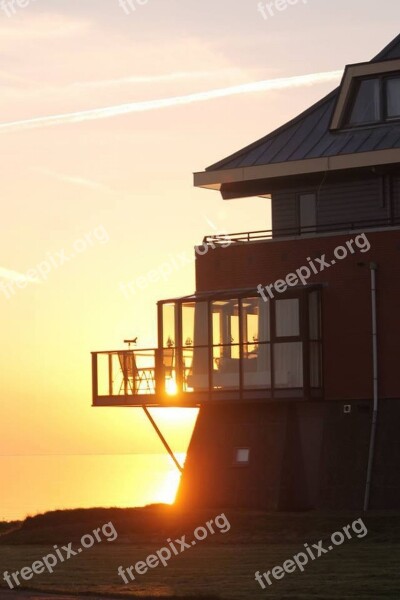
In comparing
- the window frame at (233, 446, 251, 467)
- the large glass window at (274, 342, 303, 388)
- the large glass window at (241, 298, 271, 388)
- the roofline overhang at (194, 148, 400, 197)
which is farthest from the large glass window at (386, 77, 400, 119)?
the window frame at (233, 446, 251, 467)

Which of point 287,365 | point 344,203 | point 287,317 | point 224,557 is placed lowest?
point 224,557

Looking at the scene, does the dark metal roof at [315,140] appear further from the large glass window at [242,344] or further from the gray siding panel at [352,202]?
the large glass window at [242,344]

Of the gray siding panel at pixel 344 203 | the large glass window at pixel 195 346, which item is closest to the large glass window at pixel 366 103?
the gray siding panel at pixel 344 203

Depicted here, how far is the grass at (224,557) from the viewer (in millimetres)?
25922

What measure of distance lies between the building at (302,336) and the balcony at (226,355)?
0.12 feet

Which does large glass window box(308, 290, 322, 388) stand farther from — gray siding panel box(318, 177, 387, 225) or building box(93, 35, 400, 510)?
gray siding panel box(318, 177, 387, 225)

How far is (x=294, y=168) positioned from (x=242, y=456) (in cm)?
760

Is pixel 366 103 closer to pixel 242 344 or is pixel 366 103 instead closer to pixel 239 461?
pixel 242 344

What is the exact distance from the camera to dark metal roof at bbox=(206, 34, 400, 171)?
1591 inches

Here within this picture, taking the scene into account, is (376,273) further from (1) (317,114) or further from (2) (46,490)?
(2) (46,490)

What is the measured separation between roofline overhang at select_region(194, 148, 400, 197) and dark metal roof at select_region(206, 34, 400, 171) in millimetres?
265

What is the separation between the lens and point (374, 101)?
1628 inches

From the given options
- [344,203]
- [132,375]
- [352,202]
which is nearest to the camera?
[352,202]

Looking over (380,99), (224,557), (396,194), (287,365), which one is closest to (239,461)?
(287,365)
